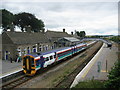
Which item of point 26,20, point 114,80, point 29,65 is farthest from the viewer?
point 26,20

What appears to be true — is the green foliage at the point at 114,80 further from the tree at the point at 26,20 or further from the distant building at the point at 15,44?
the tree at the point at 26,20

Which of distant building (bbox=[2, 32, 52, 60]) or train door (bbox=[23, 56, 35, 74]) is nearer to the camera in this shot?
train door (bbox=[23, 56, 35, 74])

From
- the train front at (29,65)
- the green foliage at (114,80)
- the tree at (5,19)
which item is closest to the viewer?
the green foliage at (114,80)

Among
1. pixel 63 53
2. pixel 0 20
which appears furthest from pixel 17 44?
pixel 0 20

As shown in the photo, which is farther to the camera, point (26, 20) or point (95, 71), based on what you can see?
point (26, 20)

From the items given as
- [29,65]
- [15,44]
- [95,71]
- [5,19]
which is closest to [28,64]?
[29,65]

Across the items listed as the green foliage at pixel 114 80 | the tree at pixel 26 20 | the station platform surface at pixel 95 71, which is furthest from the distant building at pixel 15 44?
the tree at pixel 26 20

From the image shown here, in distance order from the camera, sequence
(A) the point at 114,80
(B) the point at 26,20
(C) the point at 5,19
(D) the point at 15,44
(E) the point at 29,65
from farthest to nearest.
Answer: (B) the point at 26,20 → (C) the point at 5,19 → (D) the point at 15,44 → (E) the point at 29,65 → (A) the point at 114,80

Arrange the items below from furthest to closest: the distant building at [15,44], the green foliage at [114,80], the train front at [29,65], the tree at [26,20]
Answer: the tree at [26,20], the distant building at [15,44], the train front at [29,65], the green foliage at [114,80]

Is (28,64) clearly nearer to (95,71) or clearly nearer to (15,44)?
(95,71)

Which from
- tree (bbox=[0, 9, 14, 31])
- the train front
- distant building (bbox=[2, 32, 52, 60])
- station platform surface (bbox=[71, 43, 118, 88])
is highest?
tree (bbox=[0, 9, 14, 31])

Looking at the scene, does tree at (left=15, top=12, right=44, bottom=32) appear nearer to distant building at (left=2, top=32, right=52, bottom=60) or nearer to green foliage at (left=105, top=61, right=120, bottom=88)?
distant building at (left=2, top=32, right=52, bottom=60)

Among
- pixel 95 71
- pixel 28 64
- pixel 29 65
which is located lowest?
pixel 95 71

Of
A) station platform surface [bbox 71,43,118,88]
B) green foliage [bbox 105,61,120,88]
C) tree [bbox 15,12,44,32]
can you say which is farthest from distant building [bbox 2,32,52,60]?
tree [bbox 15,12,44,32]
